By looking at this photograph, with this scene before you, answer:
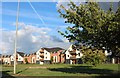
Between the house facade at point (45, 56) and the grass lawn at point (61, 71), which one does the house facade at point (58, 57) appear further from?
the grass lawn at point (61, 71)

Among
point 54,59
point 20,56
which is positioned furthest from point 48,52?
point 20,56

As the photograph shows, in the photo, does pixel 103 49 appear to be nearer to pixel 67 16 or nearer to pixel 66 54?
pixel 67 16

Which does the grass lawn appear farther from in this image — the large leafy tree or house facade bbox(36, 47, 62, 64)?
house facade bbox(36, 47, 62, 64)

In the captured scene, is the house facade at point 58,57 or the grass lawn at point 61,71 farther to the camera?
the house facade at point 58,57

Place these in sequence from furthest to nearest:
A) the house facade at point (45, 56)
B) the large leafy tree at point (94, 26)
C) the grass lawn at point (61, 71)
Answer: the house facade at point (45, 56)
the grass lawn at point (61, 71)
the large leafy tree at point (94, 26)

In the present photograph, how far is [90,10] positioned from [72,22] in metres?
2.08

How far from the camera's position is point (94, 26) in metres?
21.8

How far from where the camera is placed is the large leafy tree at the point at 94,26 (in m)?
21.4

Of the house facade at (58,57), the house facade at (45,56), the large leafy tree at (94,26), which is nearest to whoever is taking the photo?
the large leafy tree at (94,26)

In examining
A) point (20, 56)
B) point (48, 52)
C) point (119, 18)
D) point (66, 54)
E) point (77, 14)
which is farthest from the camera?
point (20, 56)

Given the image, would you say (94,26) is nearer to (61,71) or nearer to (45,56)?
(61,71)

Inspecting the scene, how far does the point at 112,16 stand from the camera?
2194cm

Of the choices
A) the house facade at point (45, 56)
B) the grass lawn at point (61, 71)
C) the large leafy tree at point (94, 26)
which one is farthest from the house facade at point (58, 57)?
the large leafy tree at point (94, 26)

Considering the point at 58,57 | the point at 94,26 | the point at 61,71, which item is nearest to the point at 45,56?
the point at 58,57
